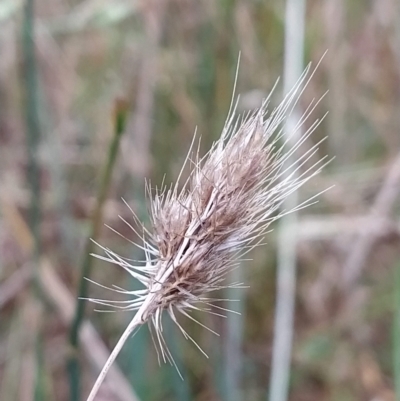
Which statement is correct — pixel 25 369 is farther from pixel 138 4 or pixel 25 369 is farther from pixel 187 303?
pixel 187 303

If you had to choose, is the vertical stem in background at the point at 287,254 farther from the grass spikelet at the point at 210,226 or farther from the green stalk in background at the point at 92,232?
the grass spikelet at the point at 210,226

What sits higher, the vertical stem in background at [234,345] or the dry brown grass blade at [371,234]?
the dry brown grass blade at [371,234]

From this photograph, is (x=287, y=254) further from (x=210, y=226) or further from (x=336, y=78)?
(x=210, y=226)

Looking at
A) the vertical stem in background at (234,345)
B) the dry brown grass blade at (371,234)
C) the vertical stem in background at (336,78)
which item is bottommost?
the vertical stem in background at (234,345)

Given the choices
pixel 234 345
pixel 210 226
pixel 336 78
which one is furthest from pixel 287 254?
pixel 210 226

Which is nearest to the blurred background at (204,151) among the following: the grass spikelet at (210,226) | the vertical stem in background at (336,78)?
the vertical stem in background at (336,78)

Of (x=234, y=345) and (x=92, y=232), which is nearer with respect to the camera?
(x=92, y=232)

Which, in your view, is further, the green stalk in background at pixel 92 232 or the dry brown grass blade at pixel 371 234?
the dry brown grass blade at pixel 371 234
